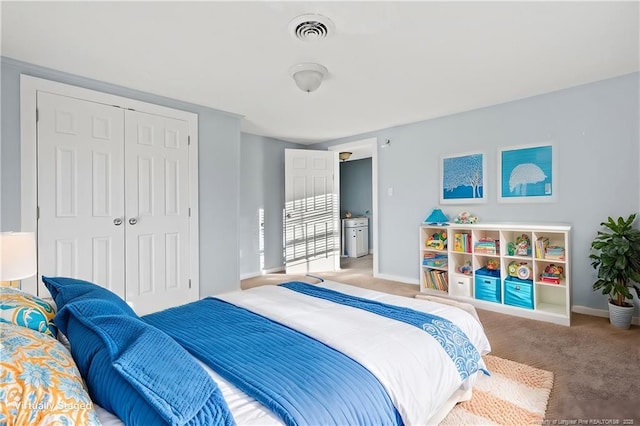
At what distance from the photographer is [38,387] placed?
77cm

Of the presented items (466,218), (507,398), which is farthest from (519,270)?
(507,398)

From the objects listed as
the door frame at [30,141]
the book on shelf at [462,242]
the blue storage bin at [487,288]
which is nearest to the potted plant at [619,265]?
the blue storage bin at [487,288]

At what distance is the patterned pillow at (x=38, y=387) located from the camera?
717 millimetres

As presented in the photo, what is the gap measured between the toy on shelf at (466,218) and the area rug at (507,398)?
197cm

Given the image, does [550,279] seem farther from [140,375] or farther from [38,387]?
[38,387]

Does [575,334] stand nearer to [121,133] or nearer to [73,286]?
[73,286]

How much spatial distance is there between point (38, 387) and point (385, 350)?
3.55 feet

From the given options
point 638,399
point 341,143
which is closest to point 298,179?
point 341,143

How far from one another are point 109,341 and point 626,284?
383 cm

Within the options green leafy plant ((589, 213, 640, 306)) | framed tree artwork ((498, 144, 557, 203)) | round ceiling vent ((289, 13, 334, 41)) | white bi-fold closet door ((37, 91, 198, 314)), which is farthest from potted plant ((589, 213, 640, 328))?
white bi-fold closet door ((37, 91, 198, 314))

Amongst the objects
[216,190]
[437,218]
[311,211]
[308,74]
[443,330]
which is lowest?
[443,330]

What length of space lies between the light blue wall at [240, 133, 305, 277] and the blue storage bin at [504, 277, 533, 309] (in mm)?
3508

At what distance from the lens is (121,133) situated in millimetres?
3156

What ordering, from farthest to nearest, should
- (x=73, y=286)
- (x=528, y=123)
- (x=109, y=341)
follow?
(x=528, y=123) < (x=73, y=286) < (x=109, y=341)
